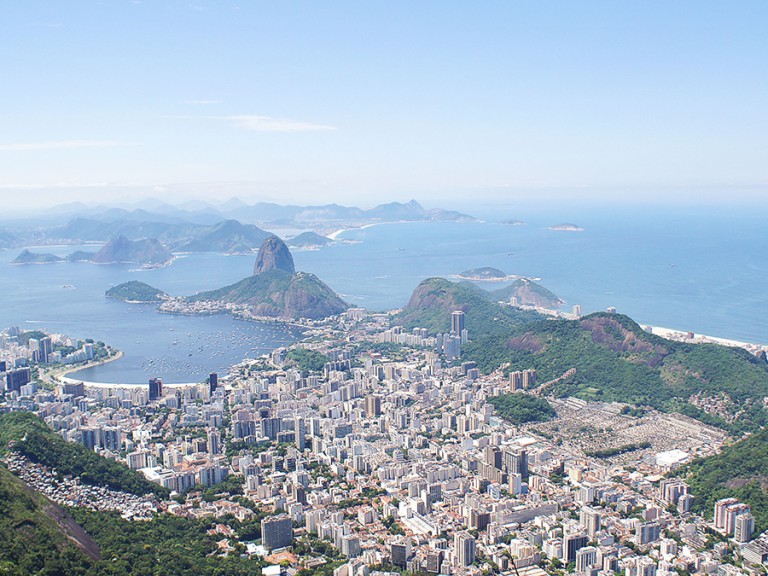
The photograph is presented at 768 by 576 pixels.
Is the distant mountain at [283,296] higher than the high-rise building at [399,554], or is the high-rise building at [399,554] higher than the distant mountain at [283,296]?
the distant mountain at [283,296]

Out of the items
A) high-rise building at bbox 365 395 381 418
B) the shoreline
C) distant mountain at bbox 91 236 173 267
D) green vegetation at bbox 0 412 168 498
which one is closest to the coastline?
high-rise building at bbox 365 395 381 418

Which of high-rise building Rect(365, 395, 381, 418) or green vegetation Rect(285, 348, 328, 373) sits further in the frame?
green vegetation Rect(285, 348, 328, 373)

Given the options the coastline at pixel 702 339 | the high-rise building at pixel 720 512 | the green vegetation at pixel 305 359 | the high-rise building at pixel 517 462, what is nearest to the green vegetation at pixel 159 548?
the high-rise building at pixel 517 462

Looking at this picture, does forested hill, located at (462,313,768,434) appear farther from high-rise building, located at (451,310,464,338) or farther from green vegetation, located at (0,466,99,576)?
green vegetation, located at (0,466,99,576)

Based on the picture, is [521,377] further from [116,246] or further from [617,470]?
[116,246]

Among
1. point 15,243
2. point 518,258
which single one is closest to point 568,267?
point 518,258

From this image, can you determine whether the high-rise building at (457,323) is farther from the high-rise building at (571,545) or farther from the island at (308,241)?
the island at (308,241)

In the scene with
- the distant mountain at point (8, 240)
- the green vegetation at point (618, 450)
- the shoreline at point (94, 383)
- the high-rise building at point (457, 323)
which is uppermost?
the distant mountain at point (8, 240)
